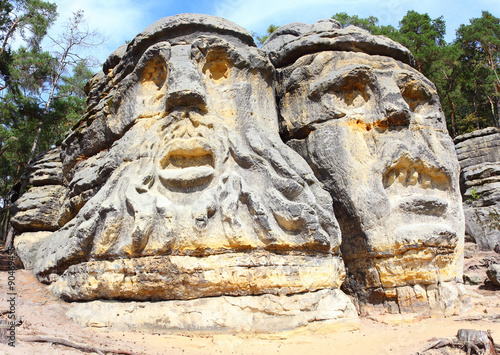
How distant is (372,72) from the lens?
6.66 metres

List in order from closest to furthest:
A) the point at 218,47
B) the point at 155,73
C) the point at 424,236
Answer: the point at 424,236 → the point at 218,47 → the point at 155,73

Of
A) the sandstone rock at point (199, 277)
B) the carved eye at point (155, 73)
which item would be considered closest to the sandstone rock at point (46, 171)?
the carved eye at point (155, 73)

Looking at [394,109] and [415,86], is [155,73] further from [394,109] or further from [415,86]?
[415,86]

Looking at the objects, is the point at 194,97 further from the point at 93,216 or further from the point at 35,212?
the point at 35,212

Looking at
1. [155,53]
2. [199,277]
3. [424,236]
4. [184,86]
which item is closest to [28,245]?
[155,53]

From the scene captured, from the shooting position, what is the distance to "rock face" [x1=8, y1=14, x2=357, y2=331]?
461cm

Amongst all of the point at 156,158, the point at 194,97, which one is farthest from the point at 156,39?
the point at 156,158

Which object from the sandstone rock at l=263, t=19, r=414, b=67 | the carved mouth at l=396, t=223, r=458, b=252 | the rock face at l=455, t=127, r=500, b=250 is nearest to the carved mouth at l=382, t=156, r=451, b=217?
the carved mouth at l=396, t=223, r=458, b=252

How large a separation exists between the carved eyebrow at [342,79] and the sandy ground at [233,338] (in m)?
3.82

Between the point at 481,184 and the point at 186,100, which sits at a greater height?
the point at 186,100

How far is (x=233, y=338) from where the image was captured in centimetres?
416

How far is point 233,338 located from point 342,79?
179 inches

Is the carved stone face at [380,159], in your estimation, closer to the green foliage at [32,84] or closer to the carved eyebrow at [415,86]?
the carved eyebrow at [415,86]

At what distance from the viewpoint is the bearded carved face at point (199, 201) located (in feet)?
15.2
